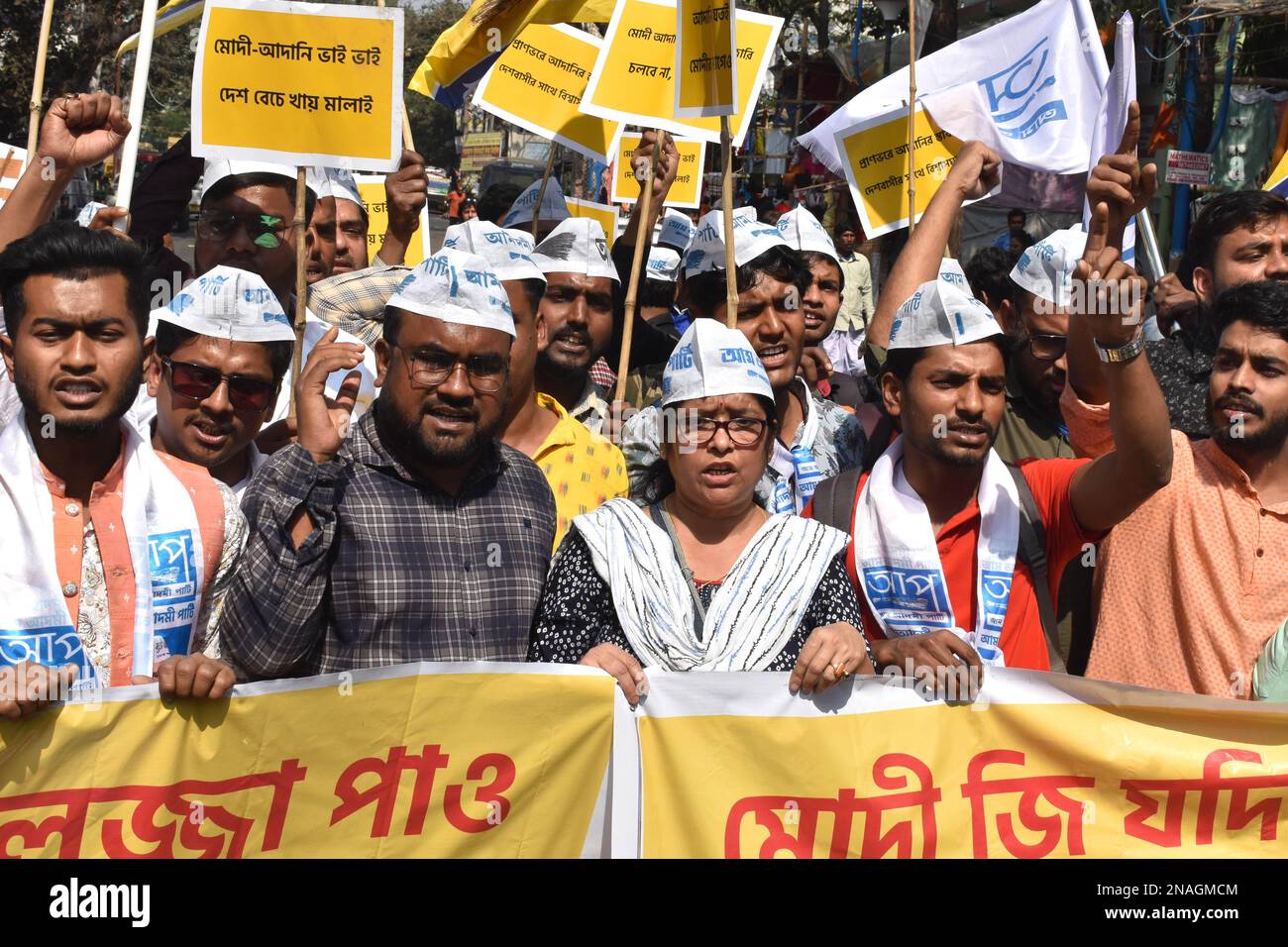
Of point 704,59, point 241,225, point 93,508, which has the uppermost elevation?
point 704,59

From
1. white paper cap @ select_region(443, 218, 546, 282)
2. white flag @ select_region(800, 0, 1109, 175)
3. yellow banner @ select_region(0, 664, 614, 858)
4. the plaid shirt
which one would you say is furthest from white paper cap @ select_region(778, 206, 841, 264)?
yellow banner @ select_region(0, 664, 614, 858)

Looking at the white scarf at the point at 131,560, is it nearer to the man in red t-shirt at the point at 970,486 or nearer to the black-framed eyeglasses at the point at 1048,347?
the man in red t-shirt at the point at 970,486

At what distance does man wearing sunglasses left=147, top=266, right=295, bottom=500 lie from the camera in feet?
12.5

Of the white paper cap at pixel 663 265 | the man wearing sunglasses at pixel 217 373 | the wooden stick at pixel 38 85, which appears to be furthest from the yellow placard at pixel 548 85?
the man wearing sunglasses at pixel 217 373

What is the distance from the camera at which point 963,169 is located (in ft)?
16.3

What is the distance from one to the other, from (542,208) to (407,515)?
3.66 m

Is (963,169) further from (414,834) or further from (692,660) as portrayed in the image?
(414,834)

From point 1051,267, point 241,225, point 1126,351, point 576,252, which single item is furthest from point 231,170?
point 1126,351

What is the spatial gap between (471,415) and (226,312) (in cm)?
89

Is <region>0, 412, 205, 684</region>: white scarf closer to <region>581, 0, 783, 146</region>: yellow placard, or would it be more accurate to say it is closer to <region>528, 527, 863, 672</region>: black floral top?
<region>528, 527, 863, 672</region>: black floral top

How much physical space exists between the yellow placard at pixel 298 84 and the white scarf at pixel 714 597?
1627mm

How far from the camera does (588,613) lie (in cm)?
332

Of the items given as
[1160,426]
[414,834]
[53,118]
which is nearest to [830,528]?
[1160,426]

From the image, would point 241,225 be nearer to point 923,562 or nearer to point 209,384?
point 209,384
